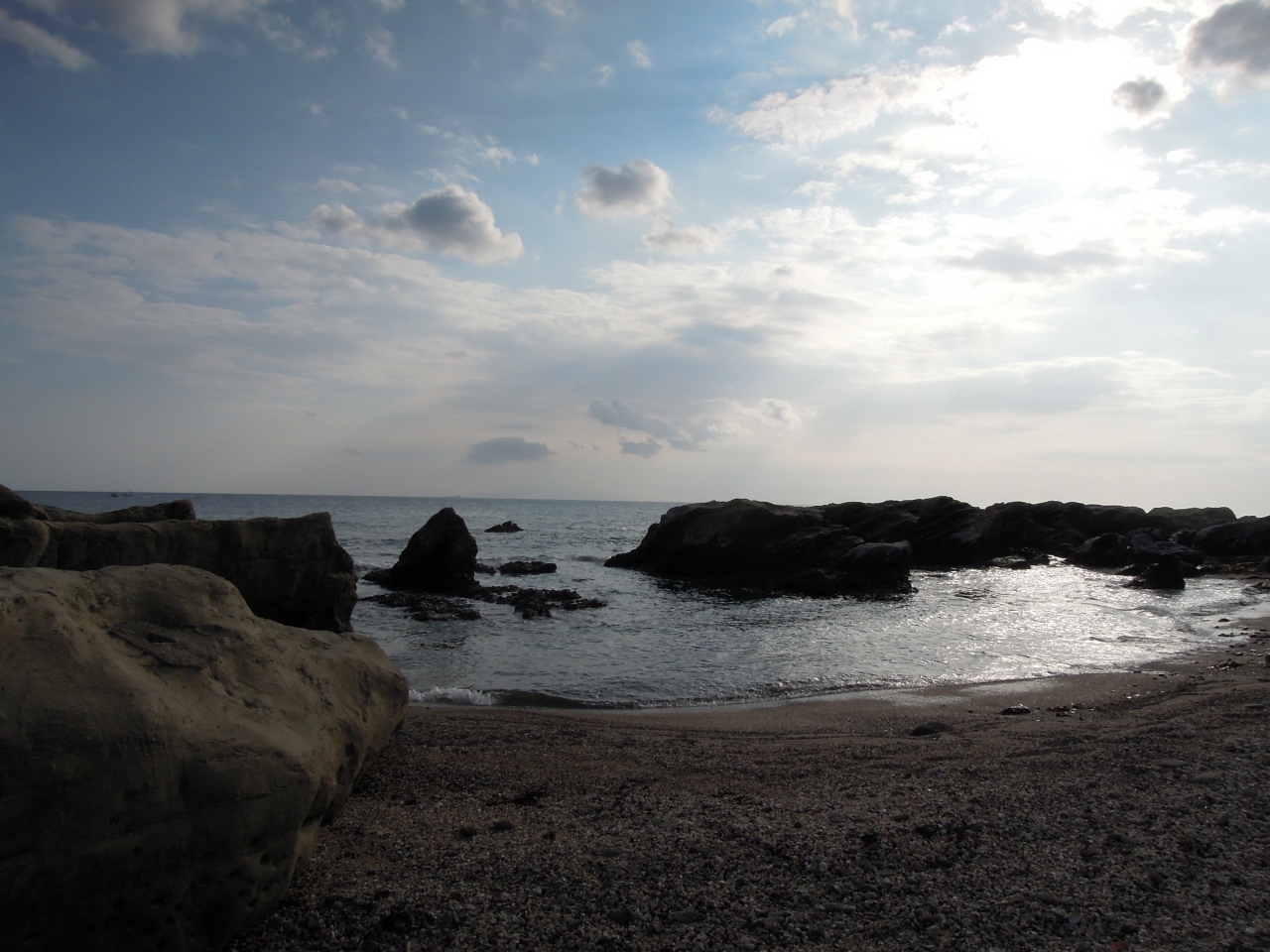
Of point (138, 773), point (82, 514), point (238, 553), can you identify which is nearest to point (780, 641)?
point (238, 553)

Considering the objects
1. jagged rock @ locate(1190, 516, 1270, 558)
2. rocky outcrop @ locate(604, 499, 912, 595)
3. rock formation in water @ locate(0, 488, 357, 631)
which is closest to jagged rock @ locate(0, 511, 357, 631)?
rock formation in water @ locate(0, 488, 357, 631)

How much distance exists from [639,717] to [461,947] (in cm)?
768

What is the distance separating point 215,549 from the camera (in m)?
13.4

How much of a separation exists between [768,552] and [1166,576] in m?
17.0

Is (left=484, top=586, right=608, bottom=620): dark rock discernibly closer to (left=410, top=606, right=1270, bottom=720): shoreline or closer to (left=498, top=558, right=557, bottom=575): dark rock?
(left=498, top=558, right=557, bottom=575): dark rock

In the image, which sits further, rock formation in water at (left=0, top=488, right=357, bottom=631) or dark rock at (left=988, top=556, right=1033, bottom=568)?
dark rock at (left=988, top=556, right=1033, bottom=568)

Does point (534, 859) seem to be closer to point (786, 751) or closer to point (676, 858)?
point (676, 858)

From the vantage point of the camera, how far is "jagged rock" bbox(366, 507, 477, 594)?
2888cm

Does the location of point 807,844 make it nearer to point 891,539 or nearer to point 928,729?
point 928,729

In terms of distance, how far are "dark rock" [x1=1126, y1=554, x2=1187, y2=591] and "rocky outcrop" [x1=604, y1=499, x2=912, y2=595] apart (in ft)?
33.5

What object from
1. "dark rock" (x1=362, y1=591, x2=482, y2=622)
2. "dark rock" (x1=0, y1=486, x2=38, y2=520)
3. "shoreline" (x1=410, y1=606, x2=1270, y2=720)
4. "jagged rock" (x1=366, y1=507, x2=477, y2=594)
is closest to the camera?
"dark rock" (x1=0, y1=486, x2=38, y2=520)

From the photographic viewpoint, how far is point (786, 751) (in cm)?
901

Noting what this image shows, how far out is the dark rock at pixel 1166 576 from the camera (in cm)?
3125

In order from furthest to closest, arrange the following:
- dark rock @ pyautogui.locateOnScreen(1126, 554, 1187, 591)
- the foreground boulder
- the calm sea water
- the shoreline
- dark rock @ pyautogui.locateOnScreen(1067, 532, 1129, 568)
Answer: dark rock @ pyautogui.locateOnScreen(1067, 532, 1129, 568), dark rock @ pyautogui.locateOnScreen(1126, 554, 1187, 591), the calm sea water, the shoreline, the foreground boulder
